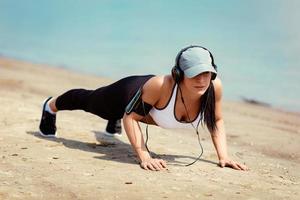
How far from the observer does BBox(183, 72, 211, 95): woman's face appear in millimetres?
5090

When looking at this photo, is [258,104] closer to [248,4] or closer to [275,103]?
[275,103]

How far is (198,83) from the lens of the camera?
5.13 metres

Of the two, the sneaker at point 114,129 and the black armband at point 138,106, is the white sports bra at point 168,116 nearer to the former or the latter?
the black armband at point 138,106

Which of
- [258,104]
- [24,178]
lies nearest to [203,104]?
[24,178]

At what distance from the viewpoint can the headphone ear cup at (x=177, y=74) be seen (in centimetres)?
511

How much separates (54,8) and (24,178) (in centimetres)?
2553

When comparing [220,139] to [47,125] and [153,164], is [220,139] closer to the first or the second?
[153,164]

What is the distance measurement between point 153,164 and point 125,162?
36cm

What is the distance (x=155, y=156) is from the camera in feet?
19.5

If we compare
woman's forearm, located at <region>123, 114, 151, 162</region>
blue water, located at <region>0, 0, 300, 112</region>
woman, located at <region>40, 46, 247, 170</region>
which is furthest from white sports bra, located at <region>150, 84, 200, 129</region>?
blue water, located at <region>0, 0, 300, 112</region>

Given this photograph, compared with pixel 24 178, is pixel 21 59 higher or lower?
lower

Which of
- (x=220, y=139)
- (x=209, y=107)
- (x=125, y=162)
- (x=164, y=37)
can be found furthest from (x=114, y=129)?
(x=164, y=37)

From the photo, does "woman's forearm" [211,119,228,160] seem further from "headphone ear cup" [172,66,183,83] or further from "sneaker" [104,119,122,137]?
"sneaker" [104,119,122,137]

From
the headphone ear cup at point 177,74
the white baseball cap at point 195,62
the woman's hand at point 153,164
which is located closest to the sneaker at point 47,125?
the woman's hand at point 153,164
